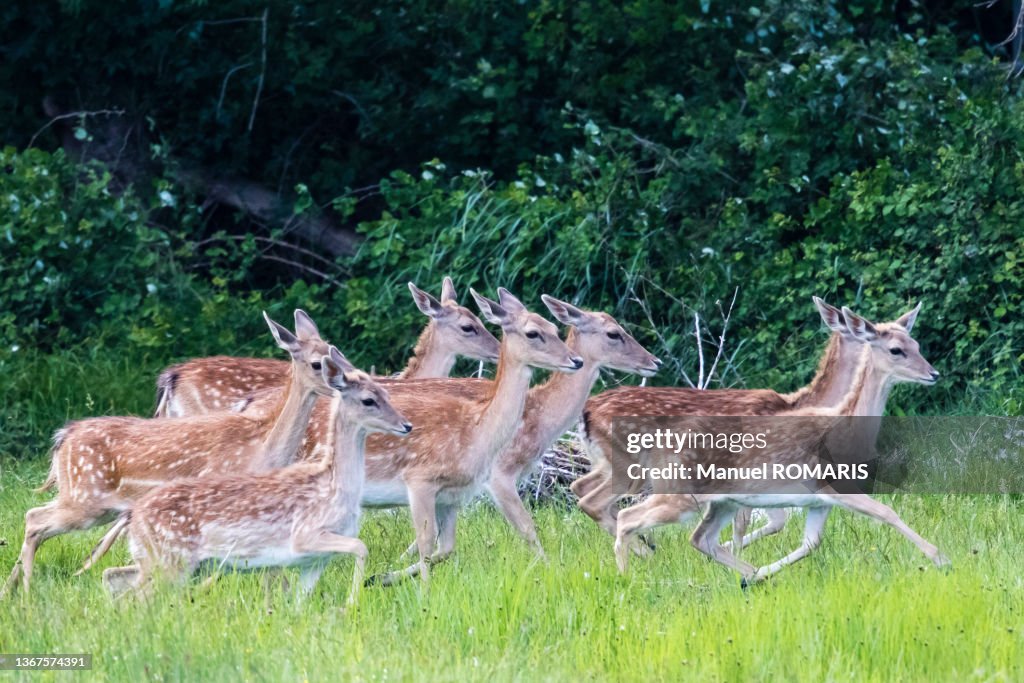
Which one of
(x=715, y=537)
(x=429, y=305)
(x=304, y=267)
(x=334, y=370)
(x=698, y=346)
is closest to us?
(x=334, y=370)

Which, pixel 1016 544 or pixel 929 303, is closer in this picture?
pixel 1016 544

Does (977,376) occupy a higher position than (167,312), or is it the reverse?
(977,376)

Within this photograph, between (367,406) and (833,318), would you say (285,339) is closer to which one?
(367,406)

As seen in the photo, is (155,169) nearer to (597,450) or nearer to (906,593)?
(597,450)

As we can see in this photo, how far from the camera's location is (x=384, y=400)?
766 centimetres

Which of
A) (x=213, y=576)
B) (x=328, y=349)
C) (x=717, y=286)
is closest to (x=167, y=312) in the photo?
(x=717, y=286)

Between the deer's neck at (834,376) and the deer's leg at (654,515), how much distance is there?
126 centimetres

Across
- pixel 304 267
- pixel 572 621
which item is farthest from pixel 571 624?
pixel 304 267

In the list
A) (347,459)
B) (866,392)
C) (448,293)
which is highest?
(866,392)

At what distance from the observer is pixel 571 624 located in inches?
250

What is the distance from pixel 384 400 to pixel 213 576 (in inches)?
53.9

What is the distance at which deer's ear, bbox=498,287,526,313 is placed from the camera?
9.37 m

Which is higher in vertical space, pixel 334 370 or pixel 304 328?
pixel 334 370

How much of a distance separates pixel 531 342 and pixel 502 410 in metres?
0.62
